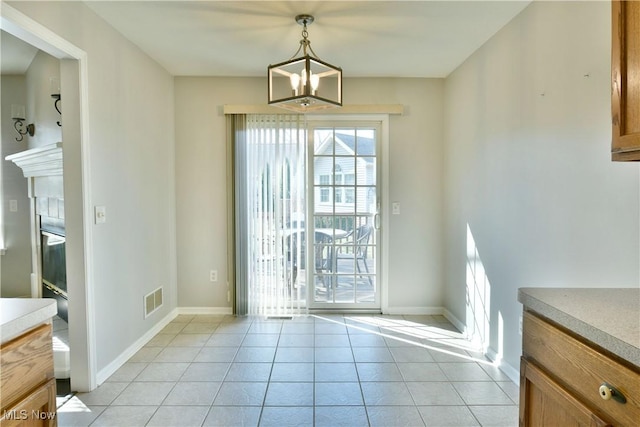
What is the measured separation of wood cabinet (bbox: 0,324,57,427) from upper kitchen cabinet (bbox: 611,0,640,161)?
6.19 ft

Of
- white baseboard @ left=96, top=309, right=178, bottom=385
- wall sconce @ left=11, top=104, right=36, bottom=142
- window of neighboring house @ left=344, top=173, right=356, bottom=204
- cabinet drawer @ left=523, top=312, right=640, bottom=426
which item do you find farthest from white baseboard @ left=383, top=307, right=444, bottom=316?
wall sconce @ left=11, top=104, right=36, bottom=142

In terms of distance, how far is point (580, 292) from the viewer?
3.95 feet

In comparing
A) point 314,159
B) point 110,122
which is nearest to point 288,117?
point 314,159

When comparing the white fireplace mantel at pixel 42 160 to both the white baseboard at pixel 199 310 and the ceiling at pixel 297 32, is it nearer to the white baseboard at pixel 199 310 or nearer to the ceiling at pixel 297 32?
the ceiling at pixel 297 32

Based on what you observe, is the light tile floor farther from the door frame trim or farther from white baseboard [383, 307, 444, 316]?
white baseboard [383, 307, 444, 316]

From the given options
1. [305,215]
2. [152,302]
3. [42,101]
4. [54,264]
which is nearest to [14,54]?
[42,101]

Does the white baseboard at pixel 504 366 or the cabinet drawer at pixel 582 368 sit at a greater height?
the cabinet drawer at pixel 582 368

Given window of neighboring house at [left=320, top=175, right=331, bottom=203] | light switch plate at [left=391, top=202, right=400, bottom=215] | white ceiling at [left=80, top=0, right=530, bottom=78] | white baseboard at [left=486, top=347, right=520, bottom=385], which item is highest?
white ceiling at [left=80, top=0, right=530, bottom=78]

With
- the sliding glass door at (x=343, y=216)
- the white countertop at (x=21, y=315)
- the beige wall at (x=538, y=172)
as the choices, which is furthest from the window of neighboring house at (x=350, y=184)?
the white countertop at (x=21, y=315)

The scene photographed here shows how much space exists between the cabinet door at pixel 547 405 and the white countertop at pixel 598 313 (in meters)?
0.18

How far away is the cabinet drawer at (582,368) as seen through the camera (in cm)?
80

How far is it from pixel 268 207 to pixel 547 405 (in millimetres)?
2881

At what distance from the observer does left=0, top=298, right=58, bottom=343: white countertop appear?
3.17 feet

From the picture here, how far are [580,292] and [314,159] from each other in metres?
Result: 2.80
